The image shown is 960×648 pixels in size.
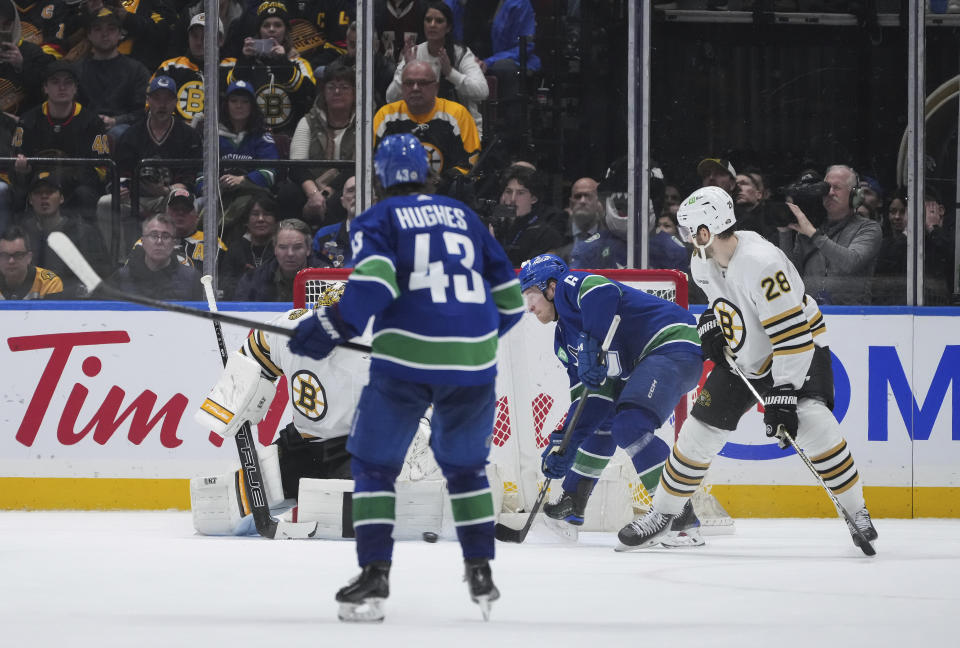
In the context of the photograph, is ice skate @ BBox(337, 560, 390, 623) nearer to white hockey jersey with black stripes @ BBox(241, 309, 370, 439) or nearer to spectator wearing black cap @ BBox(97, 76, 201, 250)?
white hockey jersey with black stripes @ BBox(241, 309, 370, 439)

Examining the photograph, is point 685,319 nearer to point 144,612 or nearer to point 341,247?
point 341,247

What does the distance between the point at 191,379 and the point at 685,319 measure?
2.08m

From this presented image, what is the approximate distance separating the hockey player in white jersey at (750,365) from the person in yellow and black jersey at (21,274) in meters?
2.72

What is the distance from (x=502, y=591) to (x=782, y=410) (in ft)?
4.12

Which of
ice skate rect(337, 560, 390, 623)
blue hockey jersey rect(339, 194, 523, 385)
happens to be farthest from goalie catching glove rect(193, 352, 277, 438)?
ice skate rect(337, 560, 390, 623)

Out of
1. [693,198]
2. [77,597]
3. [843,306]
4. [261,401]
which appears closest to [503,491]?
[261,401]

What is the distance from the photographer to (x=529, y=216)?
5555 mm

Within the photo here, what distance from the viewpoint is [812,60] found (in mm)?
5621

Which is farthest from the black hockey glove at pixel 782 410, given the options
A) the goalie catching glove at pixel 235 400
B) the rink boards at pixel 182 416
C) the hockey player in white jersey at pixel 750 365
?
the goalie catching glove at pixel 235 400

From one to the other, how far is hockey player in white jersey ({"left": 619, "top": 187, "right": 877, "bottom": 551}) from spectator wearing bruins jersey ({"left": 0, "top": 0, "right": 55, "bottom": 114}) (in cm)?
309

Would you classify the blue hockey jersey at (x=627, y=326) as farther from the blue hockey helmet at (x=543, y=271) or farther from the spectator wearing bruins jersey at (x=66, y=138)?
the spectator wearing bruins jersey at (x=66, y=138)

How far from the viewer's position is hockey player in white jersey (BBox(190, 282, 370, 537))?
14.5 feet

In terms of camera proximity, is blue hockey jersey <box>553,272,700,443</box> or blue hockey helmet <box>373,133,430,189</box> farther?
blue hockey jersey <box>553,272,700,443</box>

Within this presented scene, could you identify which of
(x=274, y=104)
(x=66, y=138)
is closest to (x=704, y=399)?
(x=274, y=104)
